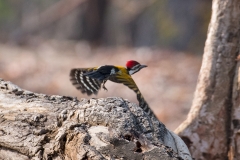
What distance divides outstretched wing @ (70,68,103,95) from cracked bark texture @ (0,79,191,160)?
1.20 m

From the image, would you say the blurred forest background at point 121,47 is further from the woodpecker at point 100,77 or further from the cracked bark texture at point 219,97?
the cracked bark texture at point 219,97

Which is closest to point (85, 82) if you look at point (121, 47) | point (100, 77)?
point (100, 77)

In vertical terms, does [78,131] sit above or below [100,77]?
below

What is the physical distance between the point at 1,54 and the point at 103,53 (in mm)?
2731

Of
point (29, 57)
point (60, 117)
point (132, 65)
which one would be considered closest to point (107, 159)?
point (60, 117)

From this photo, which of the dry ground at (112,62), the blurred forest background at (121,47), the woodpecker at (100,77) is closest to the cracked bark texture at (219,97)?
the woodpecker at (100,77)

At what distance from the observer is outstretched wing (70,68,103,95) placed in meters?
4.66

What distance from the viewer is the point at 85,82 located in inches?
186

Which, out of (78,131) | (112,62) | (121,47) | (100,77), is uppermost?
(121,47)

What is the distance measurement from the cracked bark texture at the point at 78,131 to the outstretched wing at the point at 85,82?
1.20 metres

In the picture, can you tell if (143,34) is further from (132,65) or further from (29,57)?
(132,65)

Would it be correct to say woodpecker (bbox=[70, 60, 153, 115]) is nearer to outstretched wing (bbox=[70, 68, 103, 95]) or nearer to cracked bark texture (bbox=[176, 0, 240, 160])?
outstretched wing (bbox=[70, 68, 103, 95])

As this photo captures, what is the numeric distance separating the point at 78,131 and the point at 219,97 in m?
1.75

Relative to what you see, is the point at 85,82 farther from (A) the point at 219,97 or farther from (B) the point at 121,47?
(B) the point at 121,47
